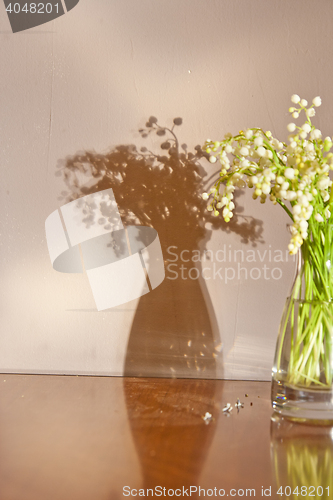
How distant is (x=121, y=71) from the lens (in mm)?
1111

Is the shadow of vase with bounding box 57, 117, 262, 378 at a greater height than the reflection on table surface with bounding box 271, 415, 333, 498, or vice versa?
the shadow of vase with bounding box 57, 117, 262, 378

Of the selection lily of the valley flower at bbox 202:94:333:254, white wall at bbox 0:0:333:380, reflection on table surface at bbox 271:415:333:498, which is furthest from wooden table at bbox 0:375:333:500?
lily of the valley flower at bbox 202:94:333:254

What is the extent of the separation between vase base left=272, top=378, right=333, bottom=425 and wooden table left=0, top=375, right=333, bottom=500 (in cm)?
2

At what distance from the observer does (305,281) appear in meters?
0.85

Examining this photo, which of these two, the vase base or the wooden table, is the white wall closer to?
the wooden table

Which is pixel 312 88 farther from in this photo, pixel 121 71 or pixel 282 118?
pixel 121 71

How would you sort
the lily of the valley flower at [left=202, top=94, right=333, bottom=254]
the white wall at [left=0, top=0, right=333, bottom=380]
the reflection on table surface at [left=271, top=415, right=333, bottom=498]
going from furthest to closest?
the white wall at [left=0, top=0, right=333, bottom=380]
the lily of the valley flower at [left=202, top=94, right=333, bottom=254]
the reflection on table surface at [left=271, top=415, right=333, bottom=498]

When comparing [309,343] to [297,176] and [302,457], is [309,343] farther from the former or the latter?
[297,176]

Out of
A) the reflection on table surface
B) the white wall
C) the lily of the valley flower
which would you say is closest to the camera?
the reflection on table surface

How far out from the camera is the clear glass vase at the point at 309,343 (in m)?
0.81

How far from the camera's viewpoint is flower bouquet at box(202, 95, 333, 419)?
79cm

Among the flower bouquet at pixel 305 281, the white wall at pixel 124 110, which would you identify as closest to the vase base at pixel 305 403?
the flower bouquet at pixel 305 281

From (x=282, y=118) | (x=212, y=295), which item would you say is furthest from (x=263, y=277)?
(x=282, y=118)

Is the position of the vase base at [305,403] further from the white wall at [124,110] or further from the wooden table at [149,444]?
the white wall at [124,110]
